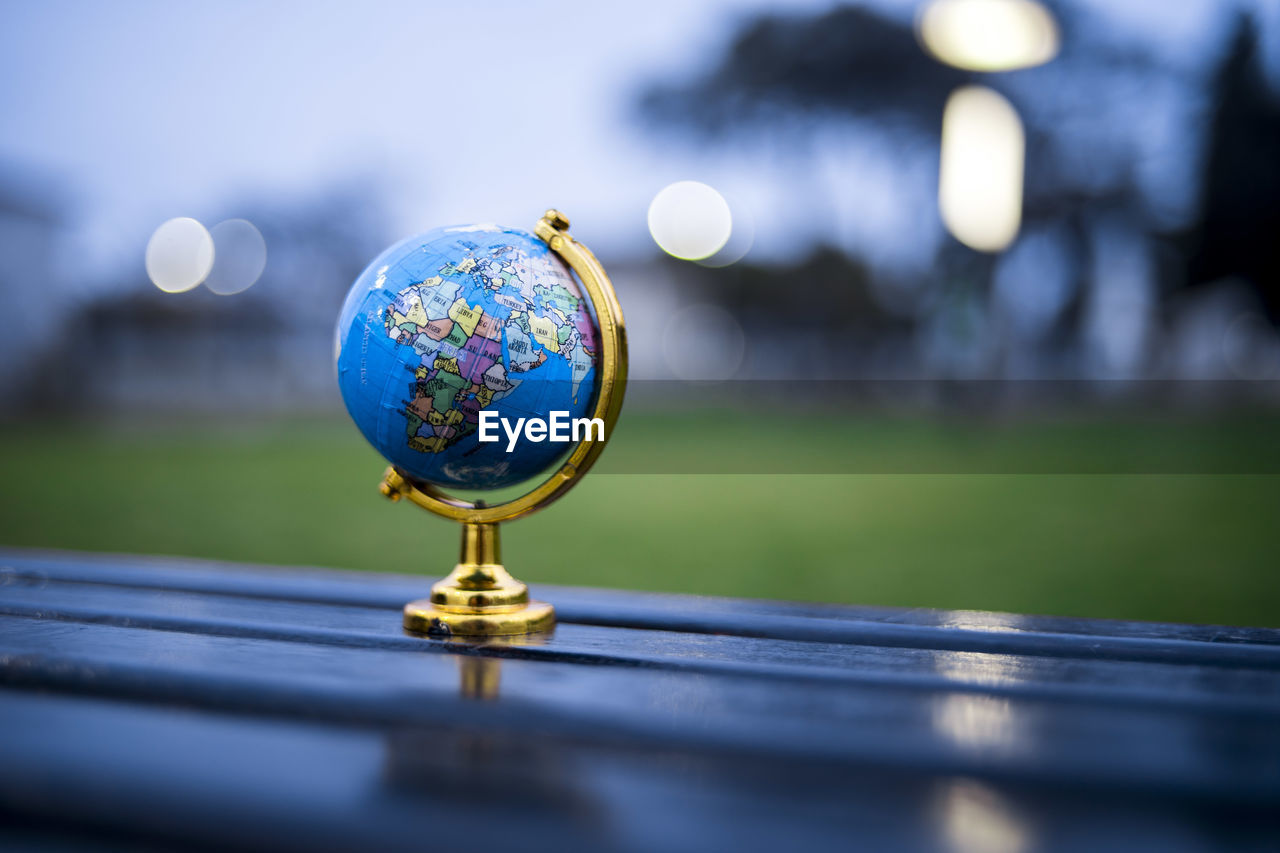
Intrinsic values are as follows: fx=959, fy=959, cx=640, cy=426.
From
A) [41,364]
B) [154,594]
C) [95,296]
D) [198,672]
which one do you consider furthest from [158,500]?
[95,296]

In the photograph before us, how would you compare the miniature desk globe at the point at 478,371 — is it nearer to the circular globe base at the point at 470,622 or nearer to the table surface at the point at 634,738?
the circular globe base at the point at 470,622

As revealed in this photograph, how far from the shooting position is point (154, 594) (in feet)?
5.55

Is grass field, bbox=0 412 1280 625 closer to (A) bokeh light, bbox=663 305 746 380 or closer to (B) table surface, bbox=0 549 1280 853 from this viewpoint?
(B) table surface, bbox=0 549 1280 853

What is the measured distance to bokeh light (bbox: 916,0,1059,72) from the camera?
17938mm

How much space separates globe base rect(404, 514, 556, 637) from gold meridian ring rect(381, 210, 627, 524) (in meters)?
0.04

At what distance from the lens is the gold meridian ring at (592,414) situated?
1.47 m

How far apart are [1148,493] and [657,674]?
13475 millimetres

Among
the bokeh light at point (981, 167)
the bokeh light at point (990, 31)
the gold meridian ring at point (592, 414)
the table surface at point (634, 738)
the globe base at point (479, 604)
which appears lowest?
the table surface at point (634, 738)

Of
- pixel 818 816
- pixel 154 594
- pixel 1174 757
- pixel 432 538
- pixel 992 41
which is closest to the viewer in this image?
pixel 818 816

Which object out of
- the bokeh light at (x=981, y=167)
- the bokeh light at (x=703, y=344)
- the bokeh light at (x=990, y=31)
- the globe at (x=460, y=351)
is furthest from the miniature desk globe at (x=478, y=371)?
the bokeh light at (x=703, y=344)

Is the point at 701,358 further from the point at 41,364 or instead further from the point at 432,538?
the point at 432,538

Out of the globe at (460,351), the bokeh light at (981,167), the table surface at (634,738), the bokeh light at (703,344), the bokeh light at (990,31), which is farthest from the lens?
the bokeh light at (703,344)

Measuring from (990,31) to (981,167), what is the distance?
8.91ft

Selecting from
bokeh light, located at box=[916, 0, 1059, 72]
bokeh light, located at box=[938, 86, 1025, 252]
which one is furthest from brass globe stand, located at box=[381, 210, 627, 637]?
bokeh light, located at box=[938, 86, 1025, 252]
